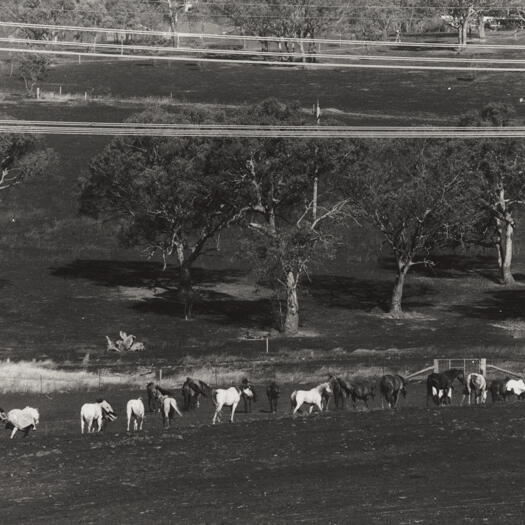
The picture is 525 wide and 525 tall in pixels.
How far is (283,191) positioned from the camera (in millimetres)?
73625

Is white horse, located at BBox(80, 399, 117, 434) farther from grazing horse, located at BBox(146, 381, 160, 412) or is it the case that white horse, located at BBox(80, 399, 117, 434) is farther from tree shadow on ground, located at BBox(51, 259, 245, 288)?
tree shadow on ground, located at BBox(51, 259, 245, 288)

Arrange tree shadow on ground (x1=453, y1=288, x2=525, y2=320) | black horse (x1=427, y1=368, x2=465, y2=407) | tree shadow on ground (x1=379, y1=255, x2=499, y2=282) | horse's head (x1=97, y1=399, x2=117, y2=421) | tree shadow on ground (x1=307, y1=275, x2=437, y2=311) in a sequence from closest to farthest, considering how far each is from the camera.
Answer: horse's head (x1=97, y1=399, x2=117, y2=421) → black horse (x1=427, y1=368, x2=465, y2=407) → tree shadow on ground (x1=453, y1=288, x2=525, y2=320) → tree shadow on ground (x1=307, y1=275, x2=437, y2=311) → tree shadow on ground (x1=379, y1=255, x2=499, y2=282)

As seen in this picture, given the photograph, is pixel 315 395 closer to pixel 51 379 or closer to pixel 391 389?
pixel 391 389

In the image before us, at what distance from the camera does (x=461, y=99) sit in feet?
473

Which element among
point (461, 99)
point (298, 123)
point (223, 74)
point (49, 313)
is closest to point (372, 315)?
point (298, 123)

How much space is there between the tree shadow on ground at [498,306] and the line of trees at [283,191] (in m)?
4.55

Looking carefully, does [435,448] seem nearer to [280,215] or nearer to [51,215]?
[280,215]

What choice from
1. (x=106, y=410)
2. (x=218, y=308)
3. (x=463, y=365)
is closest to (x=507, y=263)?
(x=218, y=308)

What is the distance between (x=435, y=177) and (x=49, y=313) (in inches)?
1009

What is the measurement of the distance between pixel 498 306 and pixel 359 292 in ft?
34.2

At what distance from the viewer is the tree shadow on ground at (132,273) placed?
3472 inches

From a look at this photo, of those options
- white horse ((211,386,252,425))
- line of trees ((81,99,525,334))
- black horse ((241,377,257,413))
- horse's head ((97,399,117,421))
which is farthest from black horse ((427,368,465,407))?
line of trees ((81,99,525,334))

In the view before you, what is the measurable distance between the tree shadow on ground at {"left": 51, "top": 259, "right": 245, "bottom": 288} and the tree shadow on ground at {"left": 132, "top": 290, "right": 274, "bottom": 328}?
14.3ft

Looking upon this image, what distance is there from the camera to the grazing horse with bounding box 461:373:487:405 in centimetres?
4419
